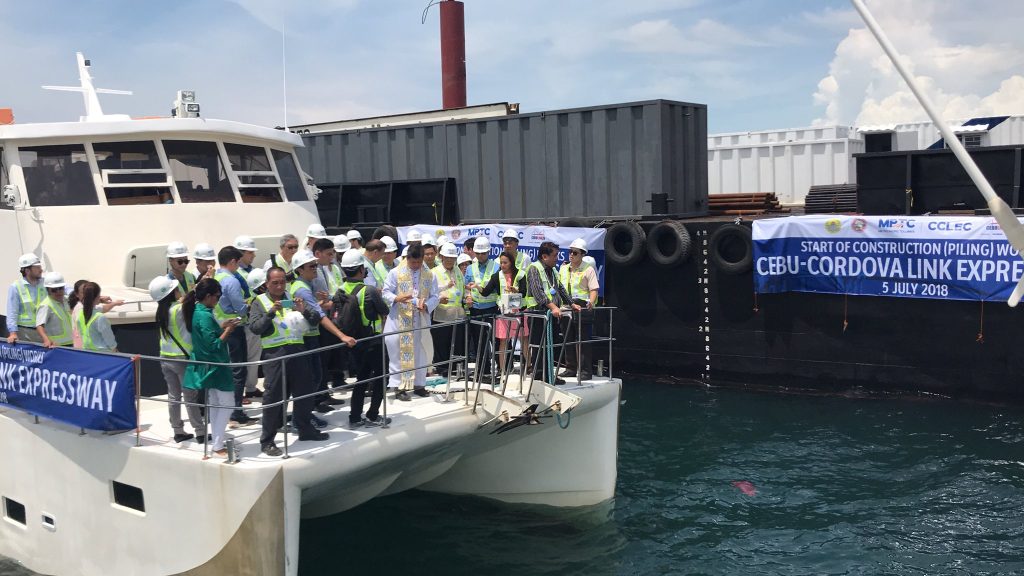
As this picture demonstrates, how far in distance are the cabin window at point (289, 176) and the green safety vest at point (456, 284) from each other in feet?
9.07

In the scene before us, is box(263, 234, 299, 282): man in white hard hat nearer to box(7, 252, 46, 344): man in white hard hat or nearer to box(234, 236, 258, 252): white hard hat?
box(234, 236, 258, 252): white hard hat

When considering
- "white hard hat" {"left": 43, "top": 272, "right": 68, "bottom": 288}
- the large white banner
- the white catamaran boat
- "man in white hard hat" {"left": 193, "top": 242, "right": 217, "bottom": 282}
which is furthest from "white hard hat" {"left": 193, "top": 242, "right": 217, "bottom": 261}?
the large white banner

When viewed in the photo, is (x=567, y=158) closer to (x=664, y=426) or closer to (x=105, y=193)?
(x=664, y=426)

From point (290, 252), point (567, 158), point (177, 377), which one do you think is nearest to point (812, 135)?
point (567, 158)

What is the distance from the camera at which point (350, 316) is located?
7023 mm

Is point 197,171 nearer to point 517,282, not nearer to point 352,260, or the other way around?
point 352,260

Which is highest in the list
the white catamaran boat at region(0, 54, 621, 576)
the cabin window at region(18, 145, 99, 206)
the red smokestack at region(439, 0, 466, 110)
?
the red smokestack at region(439, 0, 466, 110)

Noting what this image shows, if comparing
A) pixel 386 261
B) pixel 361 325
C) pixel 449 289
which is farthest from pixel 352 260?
pixel 449 289

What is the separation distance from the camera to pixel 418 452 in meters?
7.14

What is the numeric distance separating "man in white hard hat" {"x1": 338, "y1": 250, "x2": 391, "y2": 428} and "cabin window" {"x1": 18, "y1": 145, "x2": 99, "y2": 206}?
11.4ft

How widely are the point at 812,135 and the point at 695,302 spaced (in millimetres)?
10918

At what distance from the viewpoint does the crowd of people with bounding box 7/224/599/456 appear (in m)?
6.37

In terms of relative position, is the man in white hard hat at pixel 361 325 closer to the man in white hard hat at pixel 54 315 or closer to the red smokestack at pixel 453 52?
the man in white hard hat at pixel 54 315

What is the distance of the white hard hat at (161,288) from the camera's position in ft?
20.9
